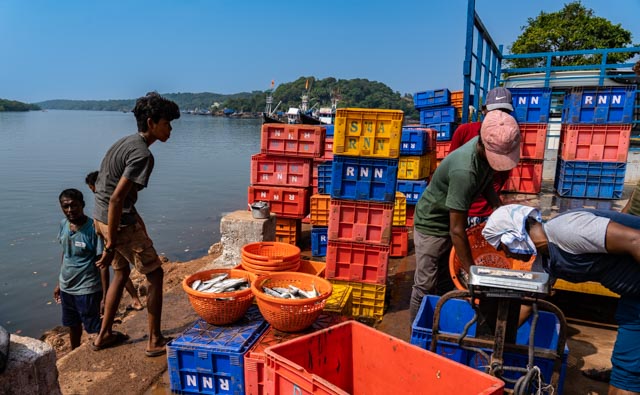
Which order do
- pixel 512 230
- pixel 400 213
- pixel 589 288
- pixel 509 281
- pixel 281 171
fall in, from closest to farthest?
pixel 509 281 < pixel 512 230 < pixel 589 288 < pixel 400 213 < pixel 281 171

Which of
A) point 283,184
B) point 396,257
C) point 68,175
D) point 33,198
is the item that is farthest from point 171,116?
point 68,175

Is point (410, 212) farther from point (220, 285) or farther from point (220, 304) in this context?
point (220, 304)

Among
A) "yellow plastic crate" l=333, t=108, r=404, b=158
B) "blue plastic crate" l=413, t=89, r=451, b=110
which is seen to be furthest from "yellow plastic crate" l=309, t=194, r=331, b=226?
"blue plastic crate" l=413, t=89, r=451, b=110

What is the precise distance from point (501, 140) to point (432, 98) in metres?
9.57

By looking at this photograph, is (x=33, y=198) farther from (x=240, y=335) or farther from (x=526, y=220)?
(x=526, y=220)

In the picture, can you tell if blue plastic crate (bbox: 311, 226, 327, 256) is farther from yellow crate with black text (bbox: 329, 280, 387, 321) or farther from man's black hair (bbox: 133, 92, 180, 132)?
man's black hair (bbox: 133, 92, 180, 132)

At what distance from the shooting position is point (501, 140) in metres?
2.64

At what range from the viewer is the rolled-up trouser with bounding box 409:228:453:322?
3.60m

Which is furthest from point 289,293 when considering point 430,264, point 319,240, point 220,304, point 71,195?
point 319,240

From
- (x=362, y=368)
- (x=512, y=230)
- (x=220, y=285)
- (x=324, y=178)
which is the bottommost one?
(x=362, y=368)

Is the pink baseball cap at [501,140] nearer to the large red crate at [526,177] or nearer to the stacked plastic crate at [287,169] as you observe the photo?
the large red crate at [526,177]

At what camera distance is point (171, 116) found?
3.66 metres

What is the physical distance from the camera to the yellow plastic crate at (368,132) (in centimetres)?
450

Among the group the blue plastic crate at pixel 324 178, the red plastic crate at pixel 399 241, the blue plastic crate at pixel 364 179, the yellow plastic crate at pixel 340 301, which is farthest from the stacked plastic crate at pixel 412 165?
the yellow plastic crate at pixel 340 301
